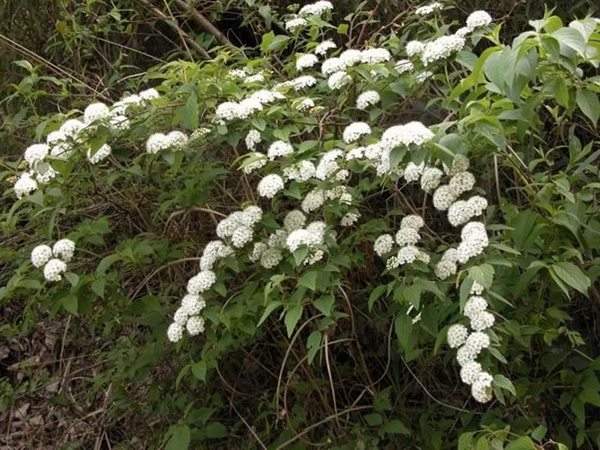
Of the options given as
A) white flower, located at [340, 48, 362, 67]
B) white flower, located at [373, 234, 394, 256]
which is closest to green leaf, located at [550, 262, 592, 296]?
white flower, located at [373, 234, 394, 256]

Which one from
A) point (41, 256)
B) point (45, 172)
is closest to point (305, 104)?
point (45, 172)

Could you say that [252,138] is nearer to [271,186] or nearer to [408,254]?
[271,186]

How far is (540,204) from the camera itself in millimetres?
2809

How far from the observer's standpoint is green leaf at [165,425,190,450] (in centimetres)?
346

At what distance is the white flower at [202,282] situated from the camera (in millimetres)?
3047

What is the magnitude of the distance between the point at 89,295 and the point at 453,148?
57.4 inches

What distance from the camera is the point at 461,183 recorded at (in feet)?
8.80

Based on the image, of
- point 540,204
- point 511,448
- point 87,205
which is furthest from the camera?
point 87,205

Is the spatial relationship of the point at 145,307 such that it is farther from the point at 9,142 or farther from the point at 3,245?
the point at 9,142

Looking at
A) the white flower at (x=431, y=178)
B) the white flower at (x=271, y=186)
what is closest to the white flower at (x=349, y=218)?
the white flower at (x=271, y=186)

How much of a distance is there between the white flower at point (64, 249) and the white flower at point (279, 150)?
0.76 meters

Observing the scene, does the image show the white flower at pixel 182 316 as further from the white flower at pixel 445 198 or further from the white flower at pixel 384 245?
the white flower at pixel 445 198

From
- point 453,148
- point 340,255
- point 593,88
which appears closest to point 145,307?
point 340,255

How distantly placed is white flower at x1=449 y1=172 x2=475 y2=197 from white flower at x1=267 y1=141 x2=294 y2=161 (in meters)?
0.57
